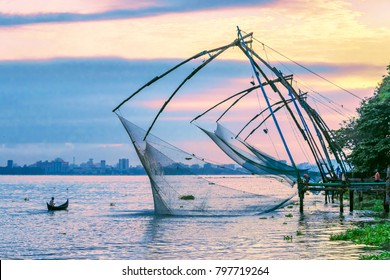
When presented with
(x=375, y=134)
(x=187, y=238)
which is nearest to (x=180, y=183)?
(x=187, y=238)

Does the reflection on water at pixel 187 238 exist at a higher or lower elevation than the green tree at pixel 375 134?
lower

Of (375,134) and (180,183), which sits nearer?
(180,183)

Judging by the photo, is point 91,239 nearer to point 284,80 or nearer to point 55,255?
point 55,255

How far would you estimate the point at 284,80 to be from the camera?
26594 millimetres

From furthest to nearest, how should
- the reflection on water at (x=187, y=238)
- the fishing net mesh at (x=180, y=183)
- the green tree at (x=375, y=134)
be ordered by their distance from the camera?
the green tree at (x=375, y=134), the fishing net mesh at (x=180, y=183), the reflection on water at (x=187, y=238)

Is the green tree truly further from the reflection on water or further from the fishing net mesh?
the fishing net mesh

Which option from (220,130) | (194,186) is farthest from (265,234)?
(220,130)

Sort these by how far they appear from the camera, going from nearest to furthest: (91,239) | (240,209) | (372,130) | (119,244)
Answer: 1. (119,244)
2. (91,239)
3. (240,209)
4. (372,130)

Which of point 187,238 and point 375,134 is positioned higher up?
point 375,134

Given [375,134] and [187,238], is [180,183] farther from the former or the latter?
[375,134]

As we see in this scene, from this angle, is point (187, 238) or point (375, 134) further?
point (375, 134)

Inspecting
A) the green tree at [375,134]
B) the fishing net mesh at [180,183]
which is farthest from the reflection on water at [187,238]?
the green tree at [375,134]

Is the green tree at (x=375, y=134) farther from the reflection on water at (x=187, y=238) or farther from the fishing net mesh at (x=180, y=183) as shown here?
the fishing net mesh at (x=180, y=183)
